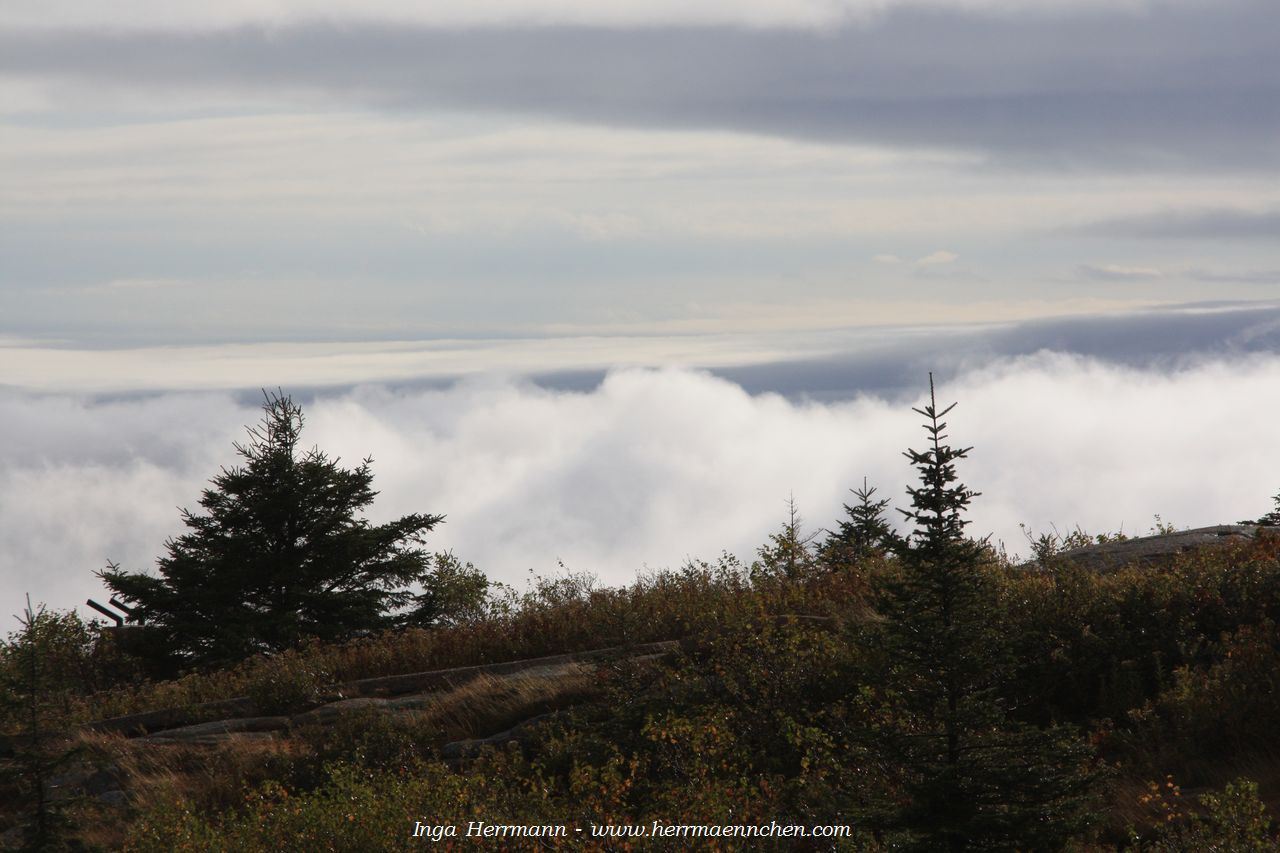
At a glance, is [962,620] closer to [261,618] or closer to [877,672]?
[877,672]

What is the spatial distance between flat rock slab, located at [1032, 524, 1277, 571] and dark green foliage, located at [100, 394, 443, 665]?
17.7 meters

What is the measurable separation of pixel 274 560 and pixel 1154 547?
20759 mm

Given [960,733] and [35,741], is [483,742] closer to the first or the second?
[35,741]

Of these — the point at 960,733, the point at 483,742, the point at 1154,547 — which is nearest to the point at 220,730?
the point at 483,742

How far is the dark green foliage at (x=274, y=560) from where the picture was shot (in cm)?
2758

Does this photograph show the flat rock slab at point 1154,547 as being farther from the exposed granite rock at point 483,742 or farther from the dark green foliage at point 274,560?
the dark green foliage at point 274,560

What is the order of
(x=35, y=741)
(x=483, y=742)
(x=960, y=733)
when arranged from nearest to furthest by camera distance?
1. (x=960, y=733)
2. (x=35, y=741)
3. (x=483, y=742)

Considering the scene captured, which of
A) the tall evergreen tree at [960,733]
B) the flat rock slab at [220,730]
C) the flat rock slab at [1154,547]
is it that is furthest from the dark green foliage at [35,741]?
the flat rock slab at [1154,547]

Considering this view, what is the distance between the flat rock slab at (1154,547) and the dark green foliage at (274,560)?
1765 centimetres

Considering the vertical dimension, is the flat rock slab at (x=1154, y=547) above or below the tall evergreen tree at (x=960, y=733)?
above

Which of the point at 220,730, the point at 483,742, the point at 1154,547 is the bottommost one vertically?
the point at 483,742

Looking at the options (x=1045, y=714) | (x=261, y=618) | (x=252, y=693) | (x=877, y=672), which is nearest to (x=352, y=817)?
(x=877, y=672)

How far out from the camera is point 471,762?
43.4 ft

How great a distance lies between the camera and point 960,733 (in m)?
7.92
